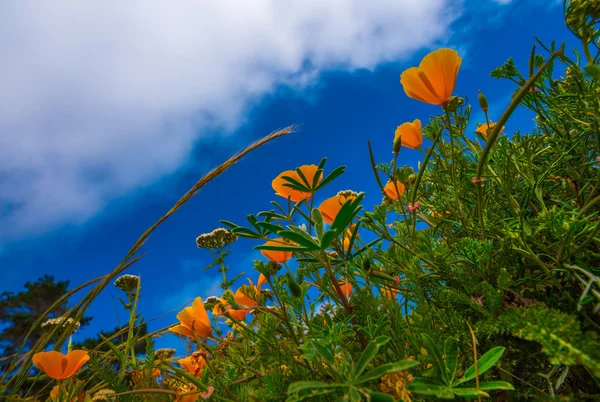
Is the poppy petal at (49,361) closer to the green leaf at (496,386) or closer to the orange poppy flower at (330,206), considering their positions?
the orange poppy flower at (330,206)

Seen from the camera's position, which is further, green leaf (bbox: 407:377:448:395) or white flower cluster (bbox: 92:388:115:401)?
white flower cluster (bbox: 92:388:115:401)

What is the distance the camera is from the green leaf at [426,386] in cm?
48

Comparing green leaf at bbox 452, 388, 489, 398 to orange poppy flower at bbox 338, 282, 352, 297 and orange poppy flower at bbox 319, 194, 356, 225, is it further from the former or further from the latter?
orange poppy flower at bbox 319, 194, 356, 225

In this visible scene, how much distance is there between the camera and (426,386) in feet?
1.60

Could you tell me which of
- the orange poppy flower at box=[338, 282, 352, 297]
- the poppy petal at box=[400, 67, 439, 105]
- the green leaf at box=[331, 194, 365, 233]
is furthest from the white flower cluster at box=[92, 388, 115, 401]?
the poppy petal at box=[400, 67, 439, 105]

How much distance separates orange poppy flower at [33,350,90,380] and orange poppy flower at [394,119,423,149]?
98cm

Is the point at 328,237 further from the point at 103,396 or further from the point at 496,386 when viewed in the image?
the point at 103,396

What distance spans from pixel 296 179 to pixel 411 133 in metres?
0.42

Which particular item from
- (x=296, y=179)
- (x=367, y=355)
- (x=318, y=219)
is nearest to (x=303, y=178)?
(x=296, y=179)

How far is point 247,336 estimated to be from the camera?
0.86 m

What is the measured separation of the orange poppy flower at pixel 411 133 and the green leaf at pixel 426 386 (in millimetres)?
704

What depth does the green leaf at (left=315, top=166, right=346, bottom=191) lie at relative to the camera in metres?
0.76

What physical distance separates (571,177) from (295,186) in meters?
0.59

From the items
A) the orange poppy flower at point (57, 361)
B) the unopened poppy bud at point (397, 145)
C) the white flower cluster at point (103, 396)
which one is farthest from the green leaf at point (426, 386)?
the orange poppy flower at point (57, 361)
